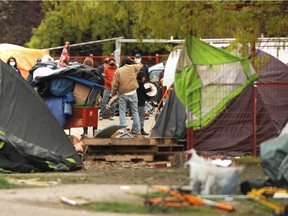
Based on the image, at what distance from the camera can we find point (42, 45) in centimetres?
3997

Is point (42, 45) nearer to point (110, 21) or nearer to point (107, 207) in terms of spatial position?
point (110, 21)

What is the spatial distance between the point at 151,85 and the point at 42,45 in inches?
598

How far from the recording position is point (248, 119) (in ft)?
49.5

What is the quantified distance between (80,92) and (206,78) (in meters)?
3.64

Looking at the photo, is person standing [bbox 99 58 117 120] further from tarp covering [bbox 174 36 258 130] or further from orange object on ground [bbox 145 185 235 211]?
orange object on ground [bbox 145 185 235 211]

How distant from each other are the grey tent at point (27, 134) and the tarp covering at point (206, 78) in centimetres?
217

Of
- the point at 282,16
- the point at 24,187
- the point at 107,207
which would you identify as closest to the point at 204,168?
the point at 107,207

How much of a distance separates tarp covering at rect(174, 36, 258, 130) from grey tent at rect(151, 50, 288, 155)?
58 centimetres

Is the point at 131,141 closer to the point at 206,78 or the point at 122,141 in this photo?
the point at 122,141

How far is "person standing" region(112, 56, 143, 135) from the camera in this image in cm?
1889

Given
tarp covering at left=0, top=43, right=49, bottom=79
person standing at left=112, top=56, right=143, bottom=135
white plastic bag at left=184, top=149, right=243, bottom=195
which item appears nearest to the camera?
white plastic bag at left=184, top=149, right=243, bottom=195

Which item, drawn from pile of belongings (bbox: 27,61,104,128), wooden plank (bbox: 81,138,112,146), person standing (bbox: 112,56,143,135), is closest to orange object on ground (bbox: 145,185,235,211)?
wooden plank (bbox: 81,138,112,146)

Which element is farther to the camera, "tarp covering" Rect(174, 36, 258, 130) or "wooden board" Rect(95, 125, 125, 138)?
"wooden board" Rect(95, 125, 125, 138)

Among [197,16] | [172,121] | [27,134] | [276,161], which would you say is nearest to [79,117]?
[172,121]
